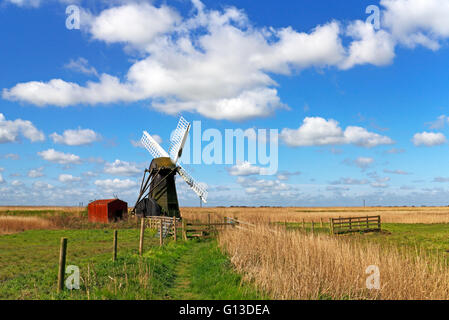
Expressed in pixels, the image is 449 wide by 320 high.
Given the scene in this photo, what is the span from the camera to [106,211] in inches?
1549

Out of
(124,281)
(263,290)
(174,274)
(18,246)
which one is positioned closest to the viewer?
(263,290)

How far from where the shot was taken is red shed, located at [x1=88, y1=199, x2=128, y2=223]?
129 ft

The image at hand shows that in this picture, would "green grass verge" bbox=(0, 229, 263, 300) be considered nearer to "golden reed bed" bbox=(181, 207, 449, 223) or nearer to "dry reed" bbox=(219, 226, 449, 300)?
"dry reed" bbox=(219, 226, 449, 300)

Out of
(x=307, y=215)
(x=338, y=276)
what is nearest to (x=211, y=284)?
(x=338, y=276)

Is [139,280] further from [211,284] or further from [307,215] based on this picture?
[307,215]

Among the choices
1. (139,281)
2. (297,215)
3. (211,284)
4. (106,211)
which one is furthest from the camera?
(297,215)

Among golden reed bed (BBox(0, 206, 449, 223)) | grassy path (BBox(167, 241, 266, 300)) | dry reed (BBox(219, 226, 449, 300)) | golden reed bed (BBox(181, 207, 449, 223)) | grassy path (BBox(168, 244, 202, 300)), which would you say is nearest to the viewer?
dry reed (BBox(219, 226, 449, 300))

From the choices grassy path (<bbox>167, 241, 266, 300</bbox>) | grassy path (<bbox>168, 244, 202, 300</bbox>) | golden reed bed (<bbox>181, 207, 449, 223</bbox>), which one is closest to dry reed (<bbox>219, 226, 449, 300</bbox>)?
grassy path (<bbox>167, 241, 266, 300</bbox>)

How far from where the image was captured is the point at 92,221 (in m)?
39.6

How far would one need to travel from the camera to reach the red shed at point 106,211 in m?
39.4

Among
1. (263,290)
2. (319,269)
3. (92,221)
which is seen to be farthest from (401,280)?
(92,221)

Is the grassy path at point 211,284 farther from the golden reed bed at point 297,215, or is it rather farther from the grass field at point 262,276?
the golden reed bed at point 297,215
